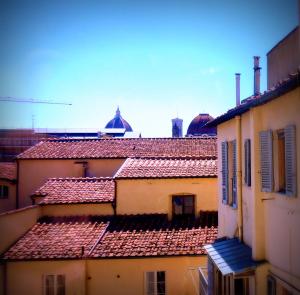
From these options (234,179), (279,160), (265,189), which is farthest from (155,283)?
(279,160)

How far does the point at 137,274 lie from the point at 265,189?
8.65 meters

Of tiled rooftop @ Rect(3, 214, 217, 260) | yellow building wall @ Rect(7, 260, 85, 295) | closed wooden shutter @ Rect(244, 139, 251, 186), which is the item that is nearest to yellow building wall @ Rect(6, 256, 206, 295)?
yellow building wall @ Rect(7, 260, 85, 295)

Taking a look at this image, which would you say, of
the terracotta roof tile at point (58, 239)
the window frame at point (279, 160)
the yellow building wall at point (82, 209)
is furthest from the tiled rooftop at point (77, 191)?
the window frame at point (279, 160)

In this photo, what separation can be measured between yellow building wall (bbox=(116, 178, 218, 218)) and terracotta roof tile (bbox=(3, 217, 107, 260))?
1.85 metres

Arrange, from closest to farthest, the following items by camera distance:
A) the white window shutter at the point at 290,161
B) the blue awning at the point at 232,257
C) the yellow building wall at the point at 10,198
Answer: the white window shutter at the point at 290,161, the blue awning at the point at 232,257, the yellow building wall at the point at 10,198

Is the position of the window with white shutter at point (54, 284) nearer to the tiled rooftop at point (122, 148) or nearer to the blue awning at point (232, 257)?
the blue awning at point (232, 257)

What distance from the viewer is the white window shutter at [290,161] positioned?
667 cm

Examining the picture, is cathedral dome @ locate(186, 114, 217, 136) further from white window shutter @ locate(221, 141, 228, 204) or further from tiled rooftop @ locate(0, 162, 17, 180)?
white window shutter @ locate(221, 141, 228, 204)

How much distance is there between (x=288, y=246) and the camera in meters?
7.02

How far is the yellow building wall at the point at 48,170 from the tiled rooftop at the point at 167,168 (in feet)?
18.0

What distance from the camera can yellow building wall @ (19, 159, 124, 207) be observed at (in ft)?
87.8

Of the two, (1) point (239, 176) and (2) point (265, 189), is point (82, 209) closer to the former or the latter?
(1) point (239, 176)

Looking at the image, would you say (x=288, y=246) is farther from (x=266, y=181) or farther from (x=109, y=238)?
(x=109, y=238)

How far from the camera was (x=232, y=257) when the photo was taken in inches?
362
